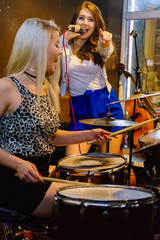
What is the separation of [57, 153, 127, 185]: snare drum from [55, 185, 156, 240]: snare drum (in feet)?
1.59

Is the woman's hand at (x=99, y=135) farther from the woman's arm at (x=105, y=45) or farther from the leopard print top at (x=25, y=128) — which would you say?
the woman's arm at (x=105, y=45)

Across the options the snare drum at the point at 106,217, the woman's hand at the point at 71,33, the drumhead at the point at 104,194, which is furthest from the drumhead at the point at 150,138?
the woman's hand at the point at 71,33

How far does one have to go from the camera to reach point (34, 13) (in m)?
3.91

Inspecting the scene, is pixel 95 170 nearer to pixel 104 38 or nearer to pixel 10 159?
pixel 10 159

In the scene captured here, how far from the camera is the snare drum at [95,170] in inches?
71.9

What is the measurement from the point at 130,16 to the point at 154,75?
112 centimetres

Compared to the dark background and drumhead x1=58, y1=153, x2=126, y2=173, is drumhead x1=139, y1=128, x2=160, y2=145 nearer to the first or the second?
drumhead x1=58, y1=153, x2=126, y2=173

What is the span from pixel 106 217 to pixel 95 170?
1.95 feet

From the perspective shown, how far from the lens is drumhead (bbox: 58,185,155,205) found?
127 centimetres

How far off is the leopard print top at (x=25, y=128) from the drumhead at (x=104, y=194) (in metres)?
0.35

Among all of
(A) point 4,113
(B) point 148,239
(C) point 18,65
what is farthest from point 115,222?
(C) point 18,65

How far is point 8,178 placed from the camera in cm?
163

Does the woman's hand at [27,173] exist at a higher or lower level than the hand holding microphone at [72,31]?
lower

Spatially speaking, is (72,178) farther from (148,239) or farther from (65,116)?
(65,116)
